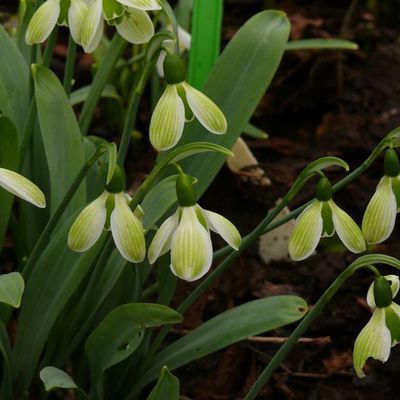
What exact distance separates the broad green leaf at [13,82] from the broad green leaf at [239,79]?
321mm

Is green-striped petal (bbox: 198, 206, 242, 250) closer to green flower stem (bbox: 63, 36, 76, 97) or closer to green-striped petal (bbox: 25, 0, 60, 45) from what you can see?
green-striped petal (bbox: 25, 0, 60, 45)

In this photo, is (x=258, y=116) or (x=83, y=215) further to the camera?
(x=258, y=116)

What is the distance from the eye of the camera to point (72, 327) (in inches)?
66.5

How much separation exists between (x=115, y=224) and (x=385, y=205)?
0.37m

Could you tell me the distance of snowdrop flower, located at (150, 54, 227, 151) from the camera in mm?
1257

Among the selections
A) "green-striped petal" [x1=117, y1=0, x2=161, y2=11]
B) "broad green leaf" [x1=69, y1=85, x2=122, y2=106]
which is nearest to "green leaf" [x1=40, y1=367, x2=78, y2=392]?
"green-striped petal" [x1=117, y1=0, x2=161, y2=11]

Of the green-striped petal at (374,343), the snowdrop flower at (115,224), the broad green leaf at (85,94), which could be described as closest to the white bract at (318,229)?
the green-striped petal at (374,343)

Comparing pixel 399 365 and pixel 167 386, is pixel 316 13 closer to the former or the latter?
pixel 399 365

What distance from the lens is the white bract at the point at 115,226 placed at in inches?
50.0

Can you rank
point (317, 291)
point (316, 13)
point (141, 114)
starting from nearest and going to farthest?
point (317, 291)
point (141, 114)
point (316, 13)

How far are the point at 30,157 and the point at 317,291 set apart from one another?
732mm

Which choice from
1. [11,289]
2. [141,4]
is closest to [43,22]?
[141,4]

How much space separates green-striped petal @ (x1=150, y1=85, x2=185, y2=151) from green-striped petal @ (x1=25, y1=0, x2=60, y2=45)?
241 millimetres

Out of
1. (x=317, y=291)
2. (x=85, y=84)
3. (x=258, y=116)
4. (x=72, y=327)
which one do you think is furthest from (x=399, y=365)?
(x=85, y=84)
